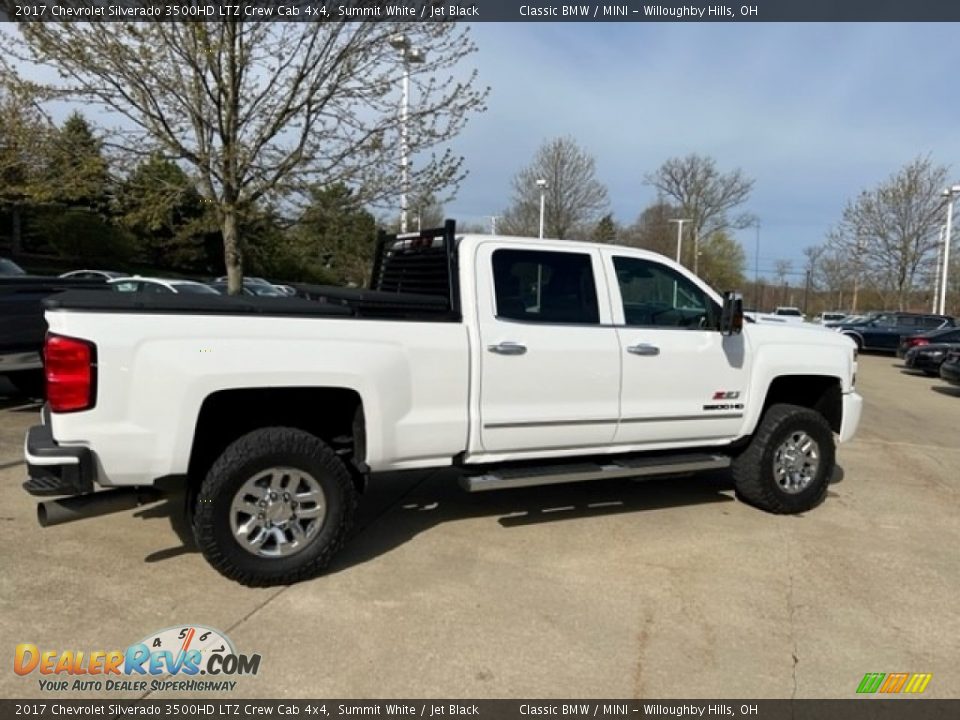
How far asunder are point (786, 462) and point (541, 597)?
2656mm

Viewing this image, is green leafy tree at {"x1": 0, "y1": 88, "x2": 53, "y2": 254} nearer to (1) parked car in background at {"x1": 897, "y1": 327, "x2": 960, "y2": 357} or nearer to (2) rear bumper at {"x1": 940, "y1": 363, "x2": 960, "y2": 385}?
(2) rear bumper at {"x1": 940, "y1": 363, "x2": 960, "y2": 385}

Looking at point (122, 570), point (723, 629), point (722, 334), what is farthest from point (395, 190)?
point (723, 629)

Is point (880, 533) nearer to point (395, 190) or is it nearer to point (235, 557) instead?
point (235, 557)

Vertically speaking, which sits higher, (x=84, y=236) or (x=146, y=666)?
(x=84, y=236)

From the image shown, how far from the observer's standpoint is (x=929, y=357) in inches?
716

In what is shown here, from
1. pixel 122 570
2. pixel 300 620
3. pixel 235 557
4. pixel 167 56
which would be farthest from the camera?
pixel 167 56

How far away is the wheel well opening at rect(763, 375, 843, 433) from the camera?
5848mm

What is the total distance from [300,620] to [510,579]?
1226 millimetres

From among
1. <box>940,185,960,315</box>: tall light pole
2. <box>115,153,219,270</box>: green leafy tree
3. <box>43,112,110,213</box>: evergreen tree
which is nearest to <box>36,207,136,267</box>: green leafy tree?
<box>115,153,219,270</box>: green leafy tree

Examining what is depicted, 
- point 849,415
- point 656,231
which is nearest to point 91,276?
point 849,415

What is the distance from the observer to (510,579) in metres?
4.22

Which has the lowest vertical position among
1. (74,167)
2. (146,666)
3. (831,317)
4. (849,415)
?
(146,666)

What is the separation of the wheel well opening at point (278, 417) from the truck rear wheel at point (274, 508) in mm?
206

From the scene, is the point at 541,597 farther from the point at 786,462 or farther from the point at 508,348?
the point at 786,462
